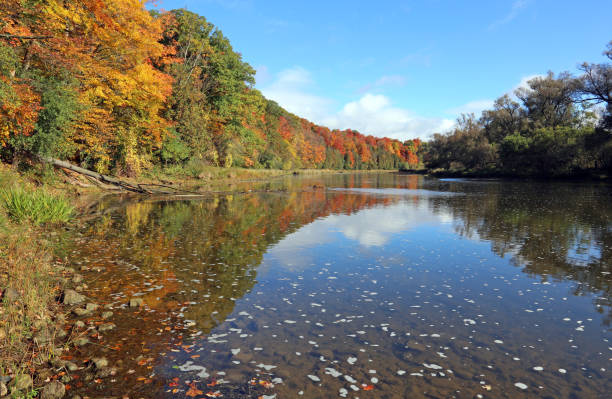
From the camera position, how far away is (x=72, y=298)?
811 centimetres

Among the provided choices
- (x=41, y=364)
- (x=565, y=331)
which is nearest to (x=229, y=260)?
(x=41, y=364)

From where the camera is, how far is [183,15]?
48875 mm

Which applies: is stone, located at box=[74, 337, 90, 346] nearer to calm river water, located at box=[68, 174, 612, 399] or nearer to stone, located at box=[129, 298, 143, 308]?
calm river water, located at box=[68, 174, 612, 399]

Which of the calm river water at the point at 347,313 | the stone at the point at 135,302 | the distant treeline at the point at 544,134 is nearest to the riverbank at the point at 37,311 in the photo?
the calm river water at the point at 347,313

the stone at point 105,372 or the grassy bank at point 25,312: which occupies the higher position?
the grassy bank at point 25,312

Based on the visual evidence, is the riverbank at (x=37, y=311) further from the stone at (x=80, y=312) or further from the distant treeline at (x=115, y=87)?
the distant treeline at (x=115, y=87)

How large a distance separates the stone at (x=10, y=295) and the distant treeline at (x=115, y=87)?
6273mm

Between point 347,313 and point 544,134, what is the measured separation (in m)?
79.4

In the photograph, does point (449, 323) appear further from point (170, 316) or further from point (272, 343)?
point (170, 316)

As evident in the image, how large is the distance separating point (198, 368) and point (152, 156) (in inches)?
1546

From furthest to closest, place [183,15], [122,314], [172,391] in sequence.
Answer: [183,15] → [122,314] → [172,391]

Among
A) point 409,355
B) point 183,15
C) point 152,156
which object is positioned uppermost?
point 183,15

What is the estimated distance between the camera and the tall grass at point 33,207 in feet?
45.7

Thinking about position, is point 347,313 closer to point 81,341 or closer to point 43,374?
point 81,341
